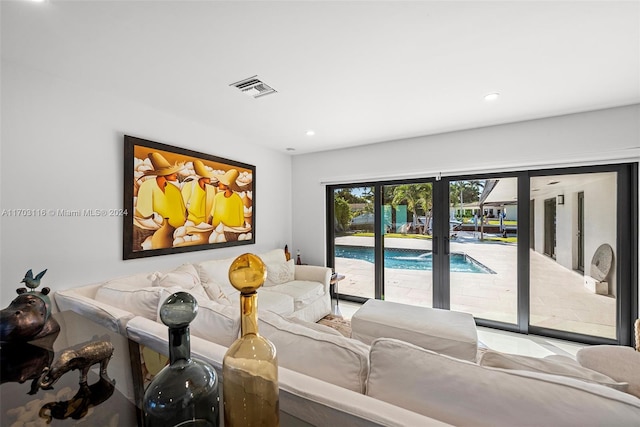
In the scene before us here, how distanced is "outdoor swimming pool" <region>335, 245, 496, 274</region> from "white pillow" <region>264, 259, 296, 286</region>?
0.99 meters

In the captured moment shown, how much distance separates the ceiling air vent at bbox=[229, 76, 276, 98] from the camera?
2152mm

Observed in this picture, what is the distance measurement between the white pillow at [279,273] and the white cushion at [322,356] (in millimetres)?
2435

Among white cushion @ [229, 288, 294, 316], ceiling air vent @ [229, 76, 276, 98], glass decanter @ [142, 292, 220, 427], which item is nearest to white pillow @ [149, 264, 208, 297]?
white cushion @ [229, 288, 294, 316]

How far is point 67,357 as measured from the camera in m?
0.89

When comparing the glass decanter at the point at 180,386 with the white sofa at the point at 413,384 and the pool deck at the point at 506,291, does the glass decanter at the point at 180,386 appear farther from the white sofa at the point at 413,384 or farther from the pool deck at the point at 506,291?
the pool deck at the point at 506,291

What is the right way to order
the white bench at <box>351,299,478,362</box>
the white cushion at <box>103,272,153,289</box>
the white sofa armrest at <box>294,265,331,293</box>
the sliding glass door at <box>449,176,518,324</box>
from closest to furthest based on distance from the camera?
the white bench at <box>351,299,478,362</box>
the white cushion at <box>103,272,153,289</box>
the sliding glass door at <box>449,176,518,324</box>
the white sofa armrest at <box>294,265,331,293</box>

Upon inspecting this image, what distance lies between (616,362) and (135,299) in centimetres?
235

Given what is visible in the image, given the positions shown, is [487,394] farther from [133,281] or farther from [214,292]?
[133,281]

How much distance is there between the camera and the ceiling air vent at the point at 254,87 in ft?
7.06

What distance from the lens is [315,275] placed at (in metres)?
3.68

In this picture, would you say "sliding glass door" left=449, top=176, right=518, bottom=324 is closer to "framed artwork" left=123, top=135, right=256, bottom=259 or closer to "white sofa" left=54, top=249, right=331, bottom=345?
"white sofa" left=54, top=249, right=331, bottom=345

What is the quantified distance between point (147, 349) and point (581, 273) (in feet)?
13.3

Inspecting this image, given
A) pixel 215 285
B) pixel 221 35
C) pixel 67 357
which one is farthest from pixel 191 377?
pixel 215 285

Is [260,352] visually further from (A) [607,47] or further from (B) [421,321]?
(A) [607,47]
